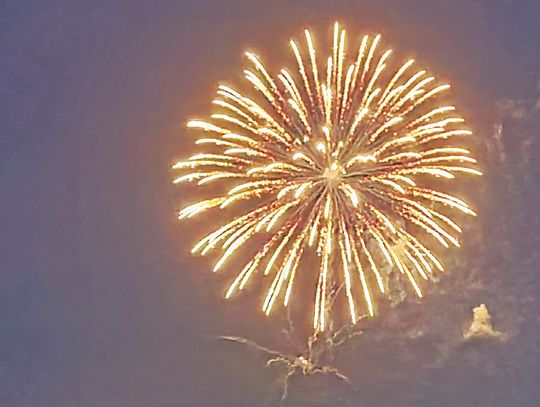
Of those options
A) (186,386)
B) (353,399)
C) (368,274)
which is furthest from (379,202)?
(186,386)

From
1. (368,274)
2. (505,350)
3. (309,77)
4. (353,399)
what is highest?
(309,77)

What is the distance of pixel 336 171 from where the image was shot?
27.1ft

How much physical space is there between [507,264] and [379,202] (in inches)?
74.1

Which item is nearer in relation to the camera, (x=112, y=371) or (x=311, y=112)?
(x=311, y=112)

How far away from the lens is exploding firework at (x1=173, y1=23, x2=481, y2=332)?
Answer: 330 inches

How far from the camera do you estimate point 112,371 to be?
30.8 ft

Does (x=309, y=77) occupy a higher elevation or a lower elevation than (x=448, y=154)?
higher

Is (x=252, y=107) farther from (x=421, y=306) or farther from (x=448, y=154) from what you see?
(x=421, y=306)

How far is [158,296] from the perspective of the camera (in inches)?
366

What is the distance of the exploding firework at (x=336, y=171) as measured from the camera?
8.38 metres

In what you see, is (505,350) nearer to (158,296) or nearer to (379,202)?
(379,202)

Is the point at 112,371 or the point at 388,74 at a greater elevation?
the point at 388,74

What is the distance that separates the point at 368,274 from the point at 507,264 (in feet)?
5.55

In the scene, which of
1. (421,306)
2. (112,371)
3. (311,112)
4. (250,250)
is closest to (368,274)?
(421,306)
